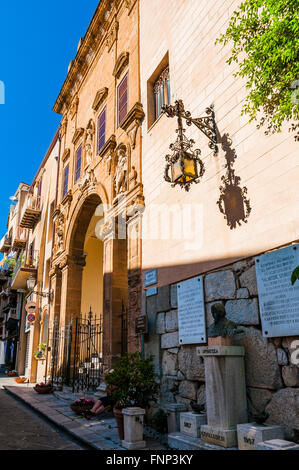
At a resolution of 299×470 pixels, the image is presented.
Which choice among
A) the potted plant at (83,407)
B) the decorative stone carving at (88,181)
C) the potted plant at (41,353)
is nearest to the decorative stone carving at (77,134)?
the decorative stone carving at (88,181)

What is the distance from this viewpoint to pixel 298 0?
3.97 m

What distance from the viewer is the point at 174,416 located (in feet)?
18.7

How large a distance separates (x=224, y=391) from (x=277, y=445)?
104 centimetres

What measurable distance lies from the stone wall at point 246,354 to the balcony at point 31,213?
15.7 meters

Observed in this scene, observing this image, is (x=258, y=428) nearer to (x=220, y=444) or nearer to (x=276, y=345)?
(x=220, y=444)

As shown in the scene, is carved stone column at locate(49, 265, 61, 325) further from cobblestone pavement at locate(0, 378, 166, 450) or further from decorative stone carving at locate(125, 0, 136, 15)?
decorative stone carving at locate(125, 0, 136, 15)

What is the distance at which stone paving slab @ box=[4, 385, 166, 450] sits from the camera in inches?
223

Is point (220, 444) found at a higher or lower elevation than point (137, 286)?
lower

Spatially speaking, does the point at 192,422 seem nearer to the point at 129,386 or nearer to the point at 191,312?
the point at 129,386

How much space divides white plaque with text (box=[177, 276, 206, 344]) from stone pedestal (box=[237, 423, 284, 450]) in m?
1.74

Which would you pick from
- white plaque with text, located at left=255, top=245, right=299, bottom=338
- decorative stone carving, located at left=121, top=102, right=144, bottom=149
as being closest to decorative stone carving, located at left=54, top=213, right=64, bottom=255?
decorative stone carving, located at left=121, top=102, right=144, bottom=149

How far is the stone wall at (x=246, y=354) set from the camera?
4.32m
